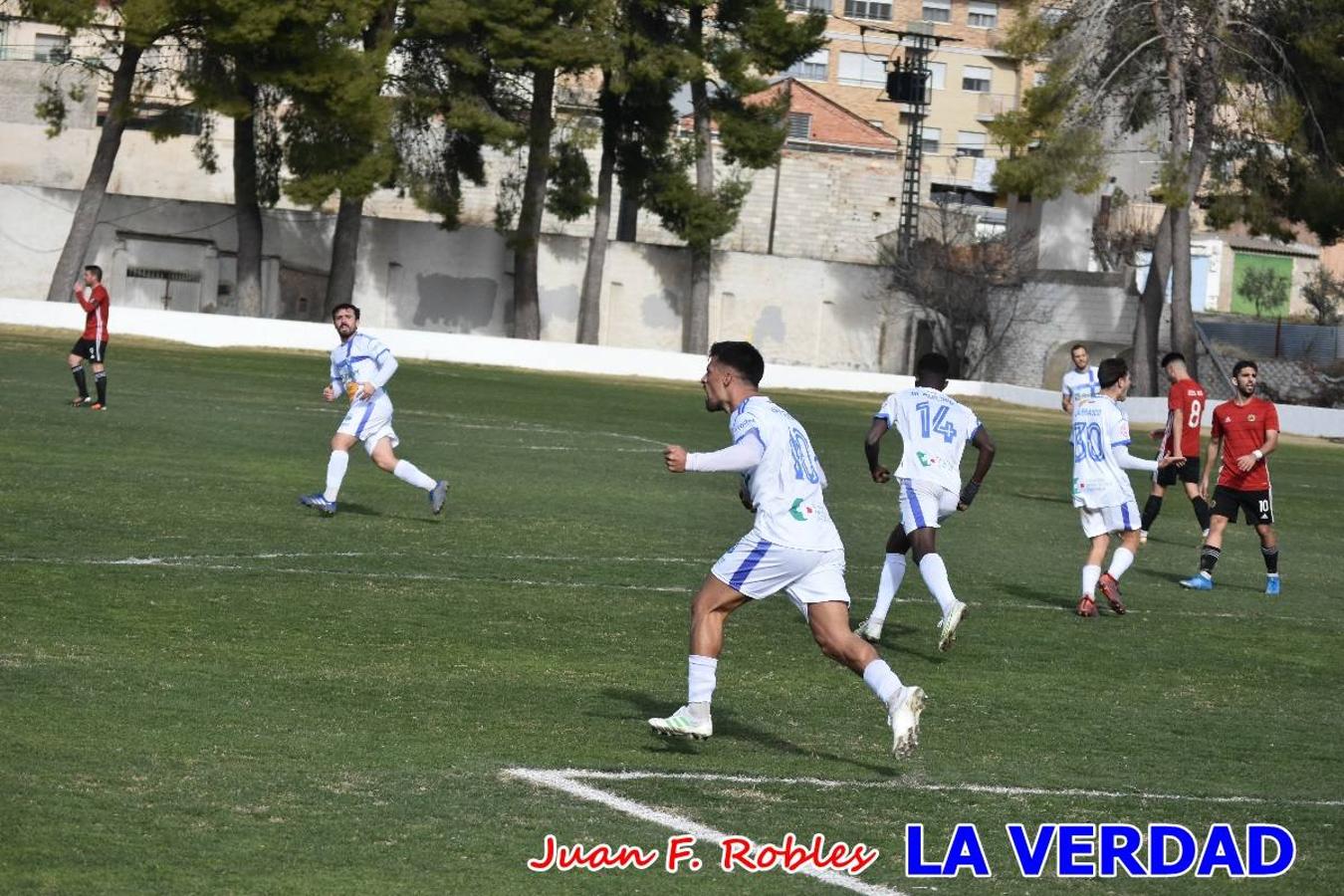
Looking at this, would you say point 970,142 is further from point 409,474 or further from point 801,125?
point 409,474

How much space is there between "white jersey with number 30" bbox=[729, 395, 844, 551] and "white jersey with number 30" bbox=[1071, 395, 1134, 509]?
6146 millimetres

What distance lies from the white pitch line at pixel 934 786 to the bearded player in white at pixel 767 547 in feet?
1.07

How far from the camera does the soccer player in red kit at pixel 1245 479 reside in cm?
1731

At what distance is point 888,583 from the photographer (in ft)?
41.0

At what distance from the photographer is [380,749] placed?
834 centimetres

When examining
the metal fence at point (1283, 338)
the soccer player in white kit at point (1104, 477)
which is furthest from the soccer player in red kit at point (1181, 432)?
the metal fence at point (1283, 338)

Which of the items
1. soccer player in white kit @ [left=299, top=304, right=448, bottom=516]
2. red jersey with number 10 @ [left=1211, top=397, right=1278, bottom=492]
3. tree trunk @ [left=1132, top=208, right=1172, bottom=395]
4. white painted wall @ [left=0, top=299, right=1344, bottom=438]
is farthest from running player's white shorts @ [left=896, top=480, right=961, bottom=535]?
tree trunk @ [left=1132, top=208, right=1172, bottom=395]

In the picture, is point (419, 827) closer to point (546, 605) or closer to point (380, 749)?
point (380, 749)

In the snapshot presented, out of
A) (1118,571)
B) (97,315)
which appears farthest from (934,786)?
(97,315)

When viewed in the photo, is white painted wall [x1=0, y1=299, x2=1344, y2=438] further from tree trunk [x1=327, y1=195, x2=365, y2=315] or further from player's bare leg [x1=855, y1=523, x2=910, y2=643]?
player's bare leg [x1=855, y1=523, x2=910, y2=643]

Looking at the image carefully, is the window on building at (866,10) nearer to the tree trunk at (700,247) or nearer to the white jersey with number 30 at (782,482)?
the tree trunk at (700,247)

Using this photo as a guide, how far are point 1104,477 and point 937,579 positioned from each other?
9.61ft

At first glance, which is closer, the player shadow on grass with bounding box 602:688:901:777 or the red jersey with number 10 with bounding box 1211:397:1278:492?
the player shadow on grass with bounding box 602:688:901:777

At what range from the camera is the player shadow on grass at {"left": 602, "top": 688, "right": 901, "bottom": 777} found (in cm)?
877
